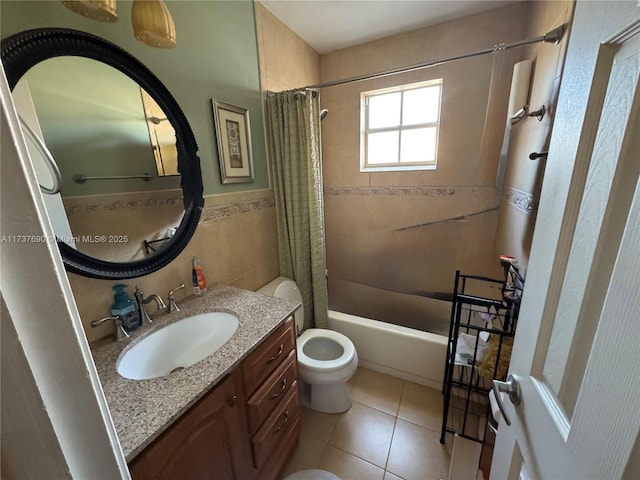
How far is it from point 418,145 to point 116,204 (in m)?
2.16

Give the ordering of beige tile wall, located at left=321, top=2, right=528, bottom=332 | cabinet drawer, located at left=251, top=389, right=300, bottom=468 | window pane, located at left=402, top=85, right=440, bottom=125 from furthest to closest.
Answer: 1. window pane, located at left=402, top=85, right=440, bottom=125
2. beige tile wall, located at left=321, top=2, right=528, bottom=332
3. cabinet drawer, located at left=251, top=389, right=300, bottom=468

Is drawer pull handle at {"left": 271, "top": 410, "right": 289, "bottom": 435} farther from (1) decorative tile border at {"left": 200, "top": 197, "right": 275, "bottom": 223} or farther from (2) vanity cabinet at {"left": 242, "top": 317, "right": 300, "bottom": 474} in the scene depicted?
(1) decorative tile border at {"left": 200, "top": 197, "right": 275, "bottom": 223}

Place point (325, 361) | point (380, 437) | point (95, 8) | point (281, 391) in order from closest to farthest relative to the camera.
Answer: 1. point (95, 8)
2. point (281, 391)
3. point (380, 437)
4. point (325, 361)

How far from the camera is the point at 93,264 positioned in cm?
95

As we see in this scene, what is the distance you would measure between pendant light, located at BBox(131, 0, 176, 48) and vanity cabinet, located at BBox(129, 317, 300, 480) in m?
1.17

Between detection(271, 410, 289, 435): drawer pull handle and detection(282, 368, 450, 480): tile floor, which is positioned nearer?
detection(271, 410, 289, 435): drawer pull handle

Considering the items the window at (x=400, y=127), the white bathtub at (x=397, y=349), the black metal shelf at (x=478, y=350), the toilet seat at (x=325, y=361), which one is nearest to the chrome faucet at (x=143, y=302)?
the toilet seat at (x=325, y=361)

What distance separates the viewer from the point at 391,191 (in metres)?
2.26

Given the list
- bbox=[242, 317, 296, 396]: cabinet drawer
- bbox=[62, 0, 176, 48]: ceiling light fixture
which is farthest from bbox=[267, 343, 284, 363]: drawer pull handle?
bbox=[62, 0, 176, 48]: ceiling light fixture

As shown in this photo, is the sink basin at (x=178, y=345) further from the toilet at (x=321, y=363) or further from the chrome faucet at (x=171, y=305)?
the toilet at (x=321, y=363)

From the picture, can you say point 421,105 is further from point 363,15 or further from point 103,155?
point 103,155

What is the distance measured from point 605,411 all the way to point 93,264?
1379 millimetres

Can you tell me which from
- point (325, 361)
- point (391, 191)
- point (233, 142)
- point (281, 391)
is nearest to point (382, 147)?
point (391, 191)

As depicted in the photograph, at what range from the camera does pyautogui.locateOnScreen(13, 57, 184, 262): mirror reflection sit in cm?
85
